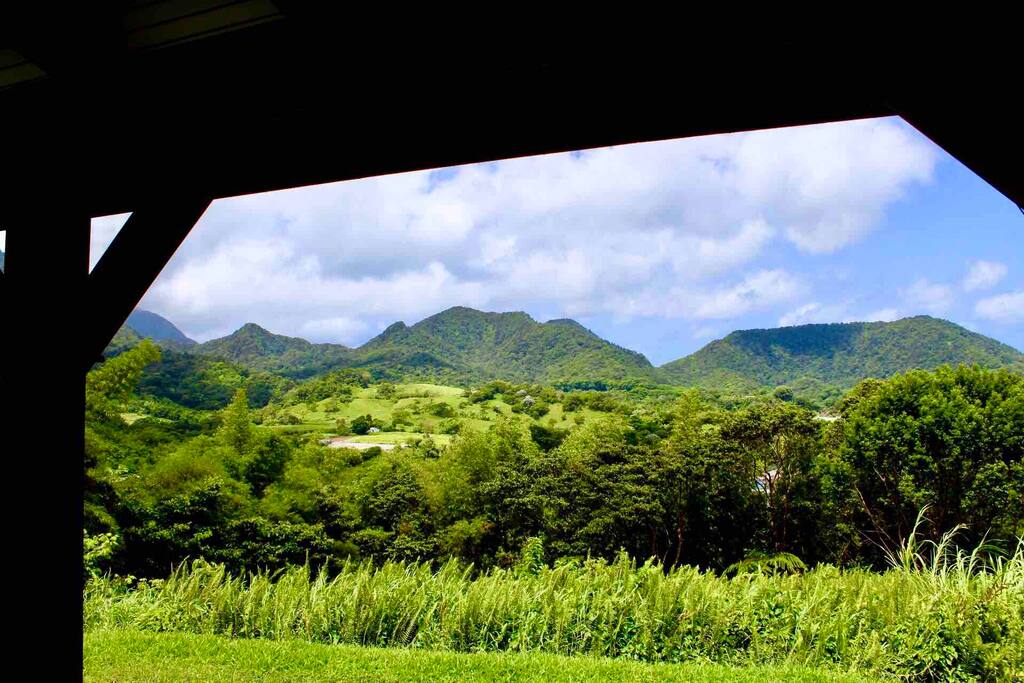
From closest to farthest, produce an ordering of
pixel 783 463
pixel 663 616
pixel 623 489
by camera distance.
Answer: pixel 663 616 < pixel 623 489 < pixel 783 463

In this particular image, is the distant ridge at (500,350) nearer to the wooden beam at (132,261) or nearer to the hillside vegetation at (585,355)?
the hillside vegetation at (585,355)

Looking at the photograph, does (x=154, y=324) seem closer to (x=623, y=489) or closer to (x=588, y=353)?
(x=588, y=353)

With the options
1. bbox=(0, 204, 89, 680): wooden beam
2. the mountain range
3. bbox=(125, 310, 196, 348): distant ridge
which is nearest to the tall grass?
bbox=(0, 204, 89, 680): wooden beam

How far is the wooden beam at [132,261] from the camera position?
54.7 inches

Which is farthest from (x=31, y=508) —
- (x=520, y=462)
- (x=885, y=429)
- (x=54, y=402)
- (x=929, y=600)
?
(x=520, y=462)

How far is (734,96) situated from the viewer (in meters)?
1.02

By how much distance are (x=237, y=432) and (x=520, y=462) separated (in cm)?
923

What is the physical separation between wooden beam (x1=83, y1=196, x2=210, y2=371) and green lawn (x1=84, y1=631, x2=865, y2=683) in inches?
118

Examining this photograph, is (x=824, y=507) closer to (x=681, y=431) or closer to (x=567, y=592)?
(x=681, y=431)

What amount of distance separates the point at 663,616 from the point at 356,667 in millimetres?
2121

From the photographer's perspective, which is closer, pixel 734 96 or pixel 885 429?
pixel 734 96

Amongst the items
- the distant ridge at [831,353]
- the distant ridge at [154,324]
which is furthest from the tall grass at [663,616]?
the distant ridge at [154,324]

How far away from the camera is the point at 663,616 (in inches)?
177

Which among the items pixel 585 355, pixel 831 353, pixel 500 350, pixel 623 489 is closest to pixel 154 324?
pixel 500 350
